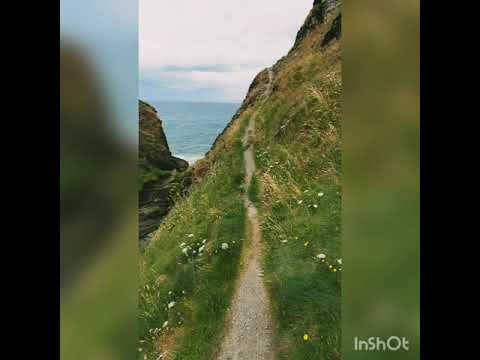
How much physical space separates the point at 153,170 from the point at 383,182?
7.13ft

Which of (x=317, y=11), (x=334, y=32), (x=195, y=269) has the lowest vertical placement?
(x=195, y=269)

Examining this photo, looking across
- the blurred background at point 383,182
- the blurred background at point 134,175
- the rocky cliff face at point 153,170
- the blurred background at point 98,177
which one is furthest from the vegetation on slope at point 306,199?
the blurred background at point 98,177

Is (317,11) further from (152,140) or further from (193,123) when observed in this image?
(152,140)

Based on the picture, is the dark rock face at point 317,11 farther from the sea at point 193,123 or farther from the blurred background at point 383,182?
the blurred background at point 383,182

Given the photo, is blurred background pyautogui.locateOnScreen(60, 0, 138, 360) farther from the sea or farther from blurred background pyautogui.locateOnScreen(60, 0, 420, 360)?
the sea

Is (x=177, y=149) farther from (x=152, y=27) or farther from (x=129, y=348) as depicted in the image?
(x=129, y=348)

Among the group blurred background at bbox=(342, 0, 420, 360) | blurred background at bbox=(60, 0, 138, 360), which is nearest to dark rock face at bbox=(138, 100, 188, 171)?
blurred background at bbox=(60, 0, 138, 360)

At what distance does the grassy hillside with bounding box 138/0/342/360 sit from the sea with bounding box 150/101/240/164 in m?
0.51

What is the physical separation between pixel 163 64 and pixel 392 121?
7.15ft

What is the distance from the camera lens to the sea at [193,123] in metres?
4.57

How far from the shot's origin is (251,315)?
4.45 meters

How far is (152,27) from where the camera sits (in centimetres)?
423

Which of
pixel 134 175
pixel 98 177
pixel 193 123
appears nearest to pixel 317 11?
pixel 193 123

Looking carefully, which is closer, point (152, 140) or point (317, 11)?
point (152, 140)
